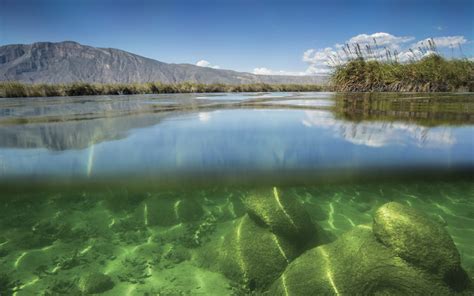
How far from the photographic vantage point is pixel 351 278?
12.9ft

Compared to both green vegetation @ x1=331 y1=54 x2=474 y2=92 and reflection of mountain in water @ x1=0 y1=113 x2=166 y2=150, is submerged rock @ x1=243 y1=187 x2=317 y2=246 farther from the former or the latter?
green vegetation @ x1=331 y1=54 x2=474 y2=92

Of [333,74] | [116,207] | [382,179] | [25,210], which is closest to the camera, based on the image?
[116,207]

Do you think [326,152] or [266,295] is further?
[326,152]

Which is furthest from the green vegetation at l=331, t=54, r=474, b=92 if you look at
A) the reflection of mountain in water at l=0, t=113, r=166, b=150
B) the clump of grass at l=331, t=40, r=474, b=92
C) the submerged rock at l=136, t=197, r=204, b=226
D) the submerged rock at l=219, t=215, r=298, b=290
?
the submerged rock at l=219, t=215, r=298, b=290

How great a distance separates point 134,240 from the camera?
607 centimetres

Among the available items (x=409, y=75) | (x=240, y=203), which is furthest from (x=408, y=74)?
(x=240, y=203)

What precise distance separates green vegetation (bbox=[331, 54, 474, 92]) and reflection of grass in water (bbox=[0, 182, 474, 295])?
1431 centimetres

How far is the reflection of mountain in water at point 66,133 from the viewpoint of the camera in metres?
8.08

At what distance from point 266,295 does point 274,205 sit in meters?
1.35

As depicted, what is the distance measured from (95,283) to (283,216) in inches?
114

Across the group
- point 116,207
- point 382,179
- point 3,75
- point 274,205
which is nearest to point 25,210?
point 116,207

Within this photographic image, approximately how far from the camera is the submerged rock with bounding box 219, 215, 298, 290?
4.66 m

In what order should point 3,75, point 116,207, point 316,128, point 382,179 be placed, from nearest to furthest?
point 116,207 → point 316,128 → point 382,179 → point 3,75

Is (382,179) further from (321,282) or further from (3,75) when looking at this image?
(3,75)
